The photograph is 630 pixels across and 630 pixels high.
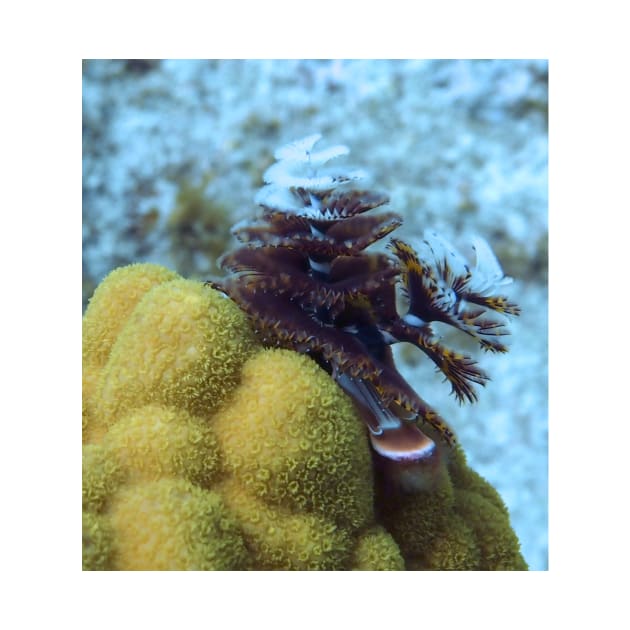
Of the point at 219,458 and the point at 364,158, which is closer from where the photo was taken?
the point at 219,458

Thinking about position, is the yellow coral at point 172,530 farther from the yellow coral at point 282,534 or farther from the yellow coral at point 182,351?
the yellow coral at point 182,351

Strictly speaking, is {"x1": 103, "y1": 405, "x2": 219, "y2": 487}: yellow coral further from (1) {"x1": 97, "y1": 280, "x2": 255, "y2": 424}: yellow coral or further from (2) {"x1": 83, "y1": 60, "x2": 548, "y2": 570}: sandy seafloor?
(2) {"x1": 83, "y1": 60, "x2": 548, "y2": 570}: sandy seafloor

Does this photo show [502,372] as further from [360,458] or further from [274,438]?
[274,438]

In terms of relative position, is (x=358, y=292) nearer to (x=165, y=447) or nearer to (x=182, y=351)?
(x=182, y=351)

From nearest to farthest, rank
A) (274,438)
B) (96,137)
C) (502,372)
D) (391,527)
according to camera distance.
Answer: (274,438) < (391,527) < (96,137) < (502,372)

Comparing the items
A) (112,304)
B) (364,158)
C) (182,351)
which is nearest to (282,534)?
(182,351)

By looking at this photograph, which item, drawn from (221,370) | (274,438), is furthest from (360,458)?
(221,370)
